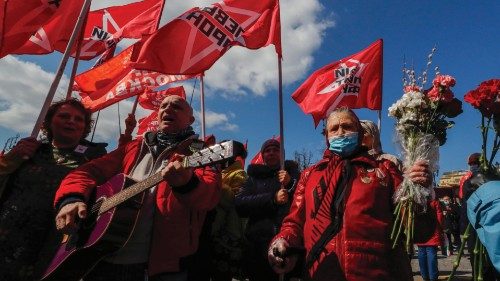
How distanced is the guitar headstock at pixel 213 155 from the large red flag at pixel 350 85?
4545 millimetres

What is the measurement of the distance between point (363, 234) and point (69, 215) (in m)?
1.89

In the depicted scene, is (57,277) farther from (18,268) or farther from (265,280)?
(265,280)

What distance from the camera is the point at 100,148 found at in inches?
145

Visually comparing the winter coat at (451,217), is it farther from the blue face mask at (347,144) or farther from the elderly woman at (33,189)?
the elderly woman at (33,189)

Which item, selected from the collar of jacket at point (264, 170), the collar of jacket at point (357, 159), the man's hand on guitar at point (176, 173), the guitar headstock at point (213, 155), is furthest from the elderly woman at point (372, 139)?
the man's hand on guitar at point (176, 173)

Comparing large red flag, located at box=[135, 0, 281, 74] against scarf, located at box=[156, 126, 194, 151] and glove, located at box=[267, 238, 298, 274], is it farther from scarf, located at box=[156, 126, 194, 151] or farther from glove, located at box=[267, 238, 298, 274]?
glove, located at box=[267, 238, 298, 274]

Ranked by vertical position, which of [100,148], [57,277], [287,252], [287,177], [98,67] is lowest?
[57,277]

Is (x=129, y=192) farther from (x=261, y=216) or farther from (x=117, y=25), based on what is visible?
(x=117, y=25)

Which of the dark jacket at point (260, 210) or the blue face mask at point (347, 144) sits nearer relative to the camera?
the blue face mask at point (347, 144)

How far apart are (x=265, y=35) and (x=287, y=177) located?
2396 mm

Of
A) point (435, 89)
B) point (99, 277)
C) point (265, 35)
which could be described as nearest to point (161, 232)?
point (99, 277)

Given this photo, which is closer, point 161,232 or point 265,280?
point 161,232

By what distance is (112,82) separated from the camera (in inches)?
262

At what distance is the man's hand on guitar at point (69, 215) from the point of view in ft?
8.75
